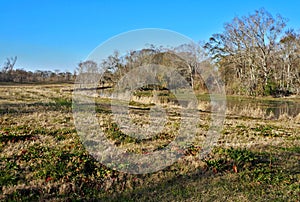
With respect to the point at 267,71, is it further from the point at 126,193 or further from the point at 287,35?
the point at 126,193

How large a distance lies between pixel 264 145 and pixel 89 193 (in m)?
5.11

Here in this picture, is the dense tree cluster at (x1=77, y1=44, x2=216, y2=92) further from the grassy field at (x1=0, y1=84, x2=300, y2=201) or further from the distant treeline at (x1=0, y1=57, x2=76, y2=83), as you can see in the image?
the distant treeline at (x1=0, y1=57, x2=76, y2=83)

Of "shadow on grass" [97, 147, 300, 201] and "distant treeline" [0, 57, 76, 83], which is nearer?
Result: "shadow on grass" [97, 147, 300, 201]

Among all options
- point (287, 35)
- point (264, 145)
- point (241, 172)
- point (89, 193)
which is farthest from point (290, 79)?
point (89, 193)

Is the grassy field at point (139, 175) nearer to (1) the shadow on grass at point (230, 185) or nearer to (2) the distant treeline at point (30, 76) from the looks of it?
(1) the shadow on grass at point (230, 185)

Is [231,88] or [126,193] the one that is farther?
[231,88]

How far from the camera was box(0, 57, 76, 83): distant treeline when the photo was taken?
6231 centimetres

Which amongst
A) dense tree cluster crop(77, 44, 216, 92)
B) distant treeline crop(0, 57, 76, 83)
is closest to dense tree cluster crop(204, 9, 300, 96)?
dense tree cluster crop(77, 44, 216, 92)

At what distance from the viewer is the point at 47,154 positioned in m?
5.17

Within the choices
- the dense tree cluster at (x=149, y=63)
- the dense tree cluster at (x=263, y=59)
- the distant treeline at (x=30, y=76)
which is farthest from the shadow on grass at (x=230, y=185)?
the distant treeline at (x=30, y=76)

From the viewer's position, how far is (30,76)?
6981 centimetres

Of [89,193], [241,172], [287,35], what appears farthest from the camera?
[287,35]

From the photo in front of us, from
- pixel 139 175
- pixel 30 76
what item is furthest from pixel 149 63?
pixel 30 76

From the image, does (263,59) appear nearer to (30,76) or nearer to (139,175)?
(139,175)
